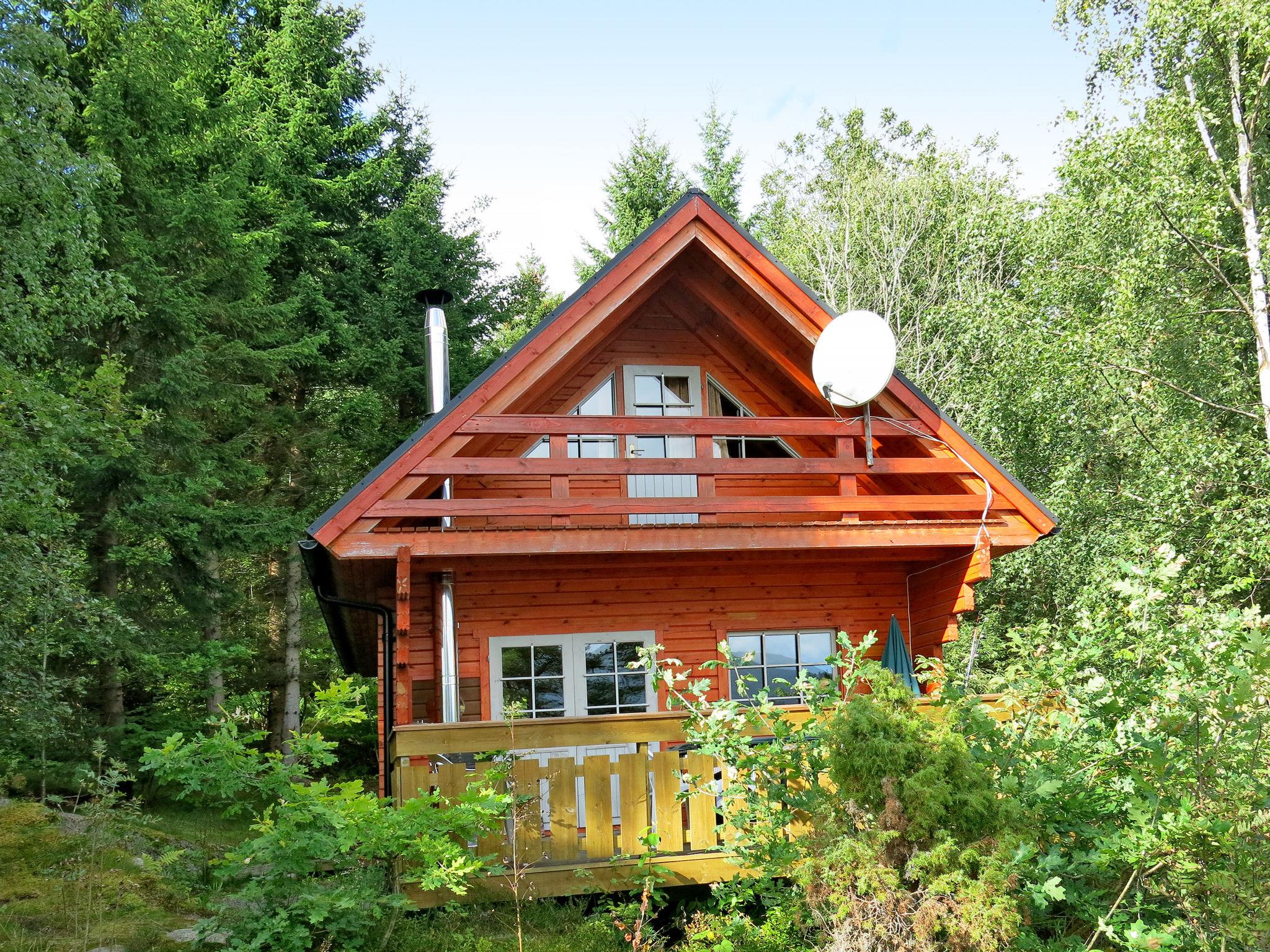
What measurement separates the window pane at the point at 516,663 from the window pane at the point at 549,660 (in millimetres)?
87

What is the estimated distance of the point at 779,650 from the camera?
35.1ft

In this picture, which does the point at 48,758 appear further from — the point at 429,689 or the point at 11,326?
the point at 429,689

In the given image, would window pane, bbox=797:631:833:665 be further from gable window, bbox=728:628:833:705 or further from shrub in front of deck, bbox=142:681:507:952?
shrub in front of deck, bbox=142:681:507:952

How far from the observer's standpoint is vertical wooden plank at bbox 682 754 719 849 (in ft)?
22.7

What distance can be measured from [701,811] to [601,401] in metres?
5.25

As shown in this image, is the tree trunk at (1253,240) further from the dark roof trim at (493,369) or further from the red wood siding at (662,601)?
the dark roof trim at (493,369)

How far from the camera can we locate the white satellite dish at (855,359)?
879 centimetres

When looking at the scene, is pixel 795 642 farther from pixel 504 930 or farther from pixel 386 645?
pixel 504 930

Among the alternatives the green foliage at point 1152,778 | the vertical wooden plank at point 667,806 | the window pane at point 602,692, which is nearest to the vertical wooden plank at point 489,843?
the vertical wooden plank at point 667,806

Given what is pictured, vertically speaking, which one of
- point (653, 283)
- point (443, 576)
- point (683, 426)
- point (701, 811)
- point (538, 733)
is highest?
point (653, 283)

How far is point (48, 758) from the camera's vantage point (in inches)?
533

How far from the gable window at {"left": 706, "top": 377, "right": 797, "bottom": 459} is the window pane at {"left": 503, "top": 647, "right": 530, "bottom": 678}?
3.09 meters

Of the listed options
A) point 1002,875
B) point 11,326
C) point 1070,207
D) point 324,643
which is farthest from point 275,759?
point 324,643

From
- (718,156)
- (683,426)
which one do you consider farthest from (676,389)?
(718,156)
